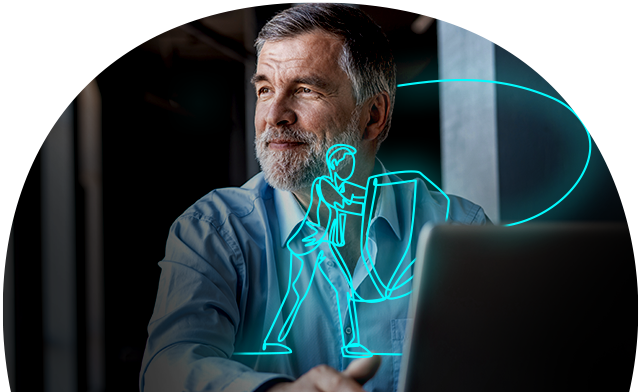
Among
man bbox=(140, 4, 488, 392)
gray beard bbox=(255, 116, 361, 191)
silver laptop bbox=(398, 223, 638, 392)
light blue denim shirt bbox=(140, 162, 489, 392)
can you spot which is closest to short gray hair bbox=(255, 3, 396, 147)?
man bbox=(140, 4, 488, 392)

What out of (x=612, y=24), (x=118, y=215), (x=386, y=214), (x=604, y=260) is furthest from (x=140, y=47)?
(x=612, y=24)

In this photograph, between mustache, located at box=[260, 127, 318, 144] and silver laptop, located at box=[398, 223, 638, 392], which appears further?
mustache, located at box=[260, 127, 318, 144]

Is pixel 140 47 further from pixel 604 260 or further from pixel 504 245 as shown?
pixel 604 260

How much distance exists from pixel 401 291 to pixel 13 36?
134 cm

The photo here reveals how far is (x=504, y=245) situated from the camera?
0.60 meters

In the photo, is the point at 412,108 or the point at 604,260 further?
the point at 412,108

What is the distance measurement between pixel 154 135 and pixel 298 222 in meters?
0.51

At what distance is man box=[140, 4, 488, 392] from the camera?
115cm

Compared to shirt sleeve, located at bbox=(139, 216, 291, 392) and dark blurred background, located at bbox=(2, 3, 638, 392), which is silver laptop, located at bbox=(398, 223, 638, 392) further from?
dark blurred background, located at bbox=(2, 3, 638, 392)

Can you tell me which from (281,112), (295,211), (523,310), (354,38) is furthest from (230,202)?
(523,310)

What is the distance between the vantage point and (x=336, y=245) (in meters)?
1.18

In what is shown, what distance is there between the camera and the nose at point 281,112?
117 centimetres

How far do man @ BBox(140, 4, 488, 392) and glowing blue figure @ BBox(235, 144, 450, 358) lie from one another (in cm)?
1

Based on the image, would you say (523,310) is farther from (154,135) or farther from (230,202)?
(154,135)
